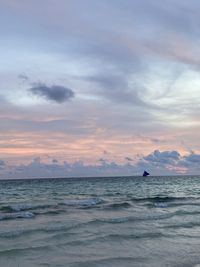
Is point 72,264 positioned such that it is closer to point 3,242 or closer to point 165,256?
point 165,256

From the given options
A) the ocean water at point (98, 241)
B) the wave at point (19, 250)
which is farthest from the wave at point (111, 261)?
the wave at point (19, 250)

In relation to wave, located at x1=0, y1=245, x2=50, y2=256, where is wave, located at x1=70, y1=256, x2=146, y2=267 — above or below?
below

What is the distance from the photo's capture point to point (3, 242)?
61.2 feet

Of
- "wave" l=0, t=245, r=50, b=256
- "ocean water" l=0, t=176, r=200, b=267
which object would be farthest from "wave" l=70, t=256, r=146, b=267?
"wave" l=0, t=245, r=50, b=256

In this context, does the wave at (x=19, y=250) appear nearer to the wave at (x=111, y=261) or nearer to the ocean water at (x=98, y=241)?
the ocean water at (x=98, y=241)

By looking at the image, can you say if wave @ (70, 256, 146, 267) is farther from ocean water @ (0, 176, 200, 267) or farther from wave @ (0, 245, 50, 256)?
wave @ (0, 245, 50, 256)

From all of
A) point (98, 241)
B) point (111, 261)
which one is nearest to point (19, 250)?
point (98, 241)

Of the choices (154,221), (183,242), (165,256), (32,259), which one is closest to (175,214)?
(154,221)

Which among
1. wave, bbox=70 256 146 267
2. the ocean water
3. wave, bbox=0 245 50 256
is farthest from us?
wave, bbox=0 245 50 256

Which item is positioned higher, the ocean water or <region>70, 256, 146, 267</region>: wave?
the ocean water

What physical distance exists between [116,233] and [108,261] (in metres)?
6.24

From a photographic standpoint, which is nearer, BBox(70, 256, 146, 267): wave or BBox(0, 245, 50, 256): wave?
BBox(70, 256, 146, 267): wave

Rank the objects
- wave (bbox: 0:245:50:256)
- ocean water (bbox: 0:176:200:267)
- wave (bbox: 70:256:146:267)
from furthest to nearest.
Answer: wave (bbox: 0:245:50:256), ocean water (bbox: 0:176:200:267), wave (bbox: 70:256:146:267)

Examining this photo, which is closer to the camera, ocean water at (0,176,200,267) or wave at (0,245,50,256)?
ocean water at (0,176,200,267)
